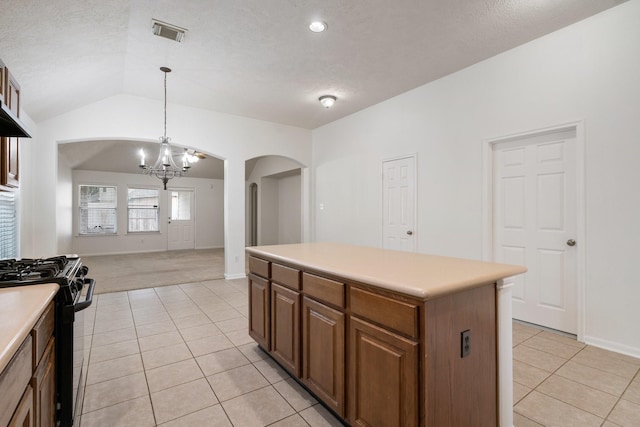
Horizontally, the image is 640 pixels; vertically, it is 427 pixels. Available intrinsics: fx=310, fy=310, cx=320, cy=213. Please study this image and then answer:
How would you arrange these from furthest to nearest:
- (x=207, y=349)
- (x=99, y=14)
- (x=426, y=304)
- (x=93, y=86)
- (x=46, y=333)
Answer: (x=93, y=86) < (x=207, y=349) < (x=99, y=14) < (x=46, y=333) < (x=426, y=304)

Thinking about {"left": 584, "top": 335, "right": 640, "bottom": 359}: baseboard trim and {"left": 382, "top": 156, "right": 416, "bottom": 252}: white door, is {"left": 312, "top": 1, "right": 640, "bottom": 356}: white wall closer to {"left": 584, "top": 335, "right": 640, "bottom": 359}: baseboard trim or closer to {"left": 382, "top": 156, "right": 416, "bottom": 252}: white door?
{"left": 584, "top": 335, "right": 640, "bottom": 359}: baseboard trim

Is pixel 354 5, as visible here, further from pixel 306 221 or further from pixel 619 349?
pixel 306 221

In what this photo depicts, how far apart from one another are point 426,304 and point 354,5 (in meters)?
2.47

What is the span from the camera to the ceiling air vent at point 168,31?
277cm

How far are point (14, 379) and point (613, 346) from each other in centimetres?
386

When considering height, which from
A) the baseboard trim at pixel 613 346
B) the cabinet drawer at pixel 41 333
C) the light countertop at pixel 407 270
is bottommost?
the baseboard trim at pixel 613 346

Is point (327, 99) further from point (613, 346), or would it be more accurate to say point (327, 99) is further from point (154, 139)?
point (613, 346)

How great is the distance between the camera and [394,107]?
4625mm

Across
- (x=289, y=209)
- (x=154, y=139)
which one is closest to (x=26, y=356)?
(x=154, y=139)

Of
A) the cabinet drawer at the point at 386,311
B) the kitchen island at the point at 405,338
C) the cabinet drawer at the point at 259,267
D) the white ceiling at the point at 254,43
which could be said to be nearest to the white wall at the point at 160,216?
the white ceiling at the point at 254,43

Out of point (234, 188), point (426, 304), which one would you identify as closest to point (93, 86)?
point (234, 188)

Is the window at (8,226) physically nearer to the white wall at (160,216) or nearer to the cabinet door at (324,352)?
the cabinet door at (324,352)

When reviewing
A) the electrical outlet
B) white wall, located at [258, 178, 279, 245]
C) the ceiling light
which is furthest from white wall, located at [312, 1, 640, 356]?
white wall, located at [258, 178, 279, 245]

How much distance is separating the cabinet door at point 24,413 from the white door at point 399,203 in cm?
396
